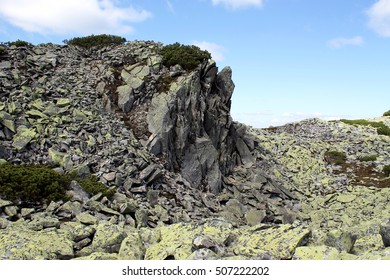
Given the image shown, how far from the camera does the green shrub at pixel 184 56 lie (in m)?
31.4

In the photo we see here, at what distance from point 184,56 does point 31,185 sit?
62.5 feet

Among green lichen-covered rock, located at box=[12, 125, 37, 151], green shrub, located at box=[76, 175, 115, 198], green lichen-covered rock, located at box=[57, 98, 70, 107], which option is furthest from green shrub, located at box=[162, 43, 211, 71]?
green shrub, located at box=[76, 175, 115, 198]

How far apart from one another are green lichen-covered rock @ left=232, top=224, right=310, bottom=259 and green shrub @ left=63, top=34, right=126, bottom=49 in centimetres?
2905

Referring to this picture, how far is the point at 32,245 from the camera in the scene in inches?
458

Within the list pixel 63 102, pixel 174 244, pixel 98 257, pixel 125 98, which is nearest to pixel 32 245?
pixel 98 257

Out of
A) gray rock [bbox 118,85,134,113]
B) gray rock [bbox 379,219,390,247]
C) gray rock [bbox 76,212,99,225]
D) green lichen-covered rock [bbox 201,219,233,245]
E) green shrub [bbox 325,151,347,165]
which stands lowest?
gray rock [bbox 76,212,99,225]

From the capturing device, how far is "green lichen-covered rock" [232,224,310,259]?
11.1m

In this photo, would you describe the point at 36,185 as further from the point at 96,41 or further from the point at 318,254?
the point at 96,41

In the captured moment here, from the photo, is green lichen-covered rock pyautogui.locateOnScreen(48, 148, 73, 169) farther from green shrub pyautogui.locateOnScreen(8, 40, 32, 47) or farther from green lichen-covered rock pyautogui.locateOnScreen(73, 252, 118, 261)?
green shrub pyautogui.locateOnScreen(8, 40, 32, 47)

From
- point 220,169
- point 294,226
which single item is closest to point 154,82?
point 220,169

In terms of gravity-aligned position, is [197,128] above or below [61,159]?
above

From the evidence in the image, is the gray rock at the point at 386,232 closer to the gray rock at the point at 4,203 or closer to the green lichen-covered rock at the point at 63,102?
the gray rock at the point at 4,203

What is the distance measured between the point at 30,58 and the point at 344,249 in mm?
29037

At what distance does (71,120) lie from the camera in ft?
82.9
